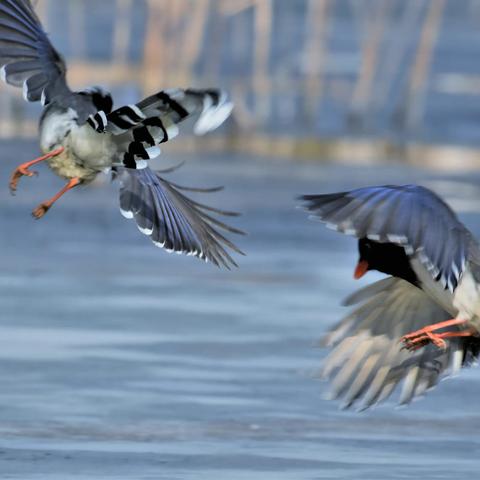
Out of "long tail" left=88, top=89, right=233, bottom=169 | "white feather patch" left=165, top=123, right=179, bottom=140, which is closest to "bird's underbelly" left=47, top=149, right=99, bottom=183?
"long tail" left=88, top=89, right=233, bottom=169

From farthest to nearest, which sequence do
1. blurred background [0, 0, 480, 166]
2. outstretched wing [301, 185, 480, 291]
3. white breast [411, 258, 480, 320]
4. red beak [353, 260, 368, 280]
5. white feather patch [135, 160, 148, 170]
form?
blurred background [0, 0, 480, 166] → red beak [353, 260, 368, 280] → white breast [411, 258, 480, 320] → white feather patch [135, 160, 148, 170] → outstretched wing [301, 185, 480, 291]

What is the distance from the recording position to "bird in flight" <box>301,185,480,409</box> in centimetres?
648

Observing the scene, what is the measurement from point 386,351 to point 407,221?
1.14m

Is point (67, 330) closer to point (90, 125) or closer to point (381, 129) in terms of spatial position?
point (90, 125)

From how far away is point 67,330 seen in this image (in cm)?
942

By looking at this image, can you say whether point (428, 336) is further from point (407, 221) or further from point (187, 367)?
point (187, 367)

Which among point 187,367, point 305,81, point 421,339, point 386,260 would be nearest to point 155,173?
point 386,260

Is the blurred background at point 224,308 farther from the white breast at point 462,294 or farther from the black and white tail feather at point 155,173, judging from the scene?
the black and white tail feather at point 155,173

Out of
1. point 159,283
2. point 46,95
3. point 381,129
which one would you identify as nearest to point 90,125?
point 46,95

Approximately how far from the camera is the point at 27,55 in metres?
7.22

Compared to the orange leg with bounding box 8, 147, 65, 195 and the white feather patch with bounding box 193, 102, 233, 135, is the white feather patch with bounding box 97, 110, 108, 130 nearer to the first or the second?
the orange leg with bounding box 8, 147, 65, 195

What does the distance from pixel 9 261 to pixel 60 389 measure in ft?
11.5

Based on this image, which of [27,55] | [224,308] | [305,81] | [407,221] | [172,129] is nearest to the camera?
[407,221]

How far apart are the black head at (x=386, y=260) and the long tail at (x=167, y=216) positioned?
0.50 meters
